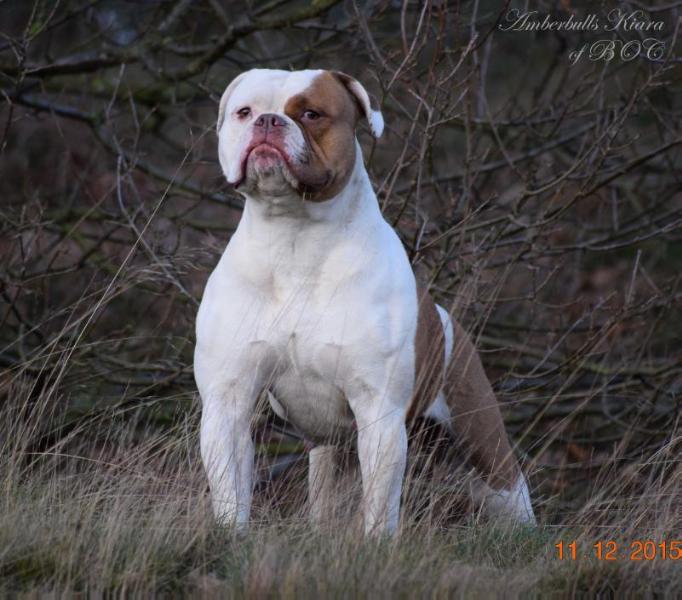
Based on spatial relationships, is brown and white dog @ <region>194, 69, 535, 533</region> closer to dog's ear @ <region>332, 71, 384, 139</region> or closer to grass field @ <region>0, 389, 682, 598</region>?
dog's ear @ <region>332, 71, 384, 139</region>

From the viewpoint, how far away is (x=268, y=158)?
4.24m

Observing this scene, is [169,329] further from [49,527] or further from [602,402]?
[49,527]

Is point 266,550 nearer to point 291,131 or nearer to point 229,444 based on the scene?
point 229,444

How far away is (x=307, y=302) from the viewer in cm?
443

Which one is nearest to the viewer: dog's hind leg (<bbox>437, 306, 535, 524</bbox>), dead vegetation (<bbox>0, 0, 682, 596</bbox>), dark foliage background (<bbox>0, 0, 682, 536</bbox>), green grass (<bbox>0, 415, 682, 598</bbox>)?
green grass (<bbox>0, 415, 682, 598</bbox>)

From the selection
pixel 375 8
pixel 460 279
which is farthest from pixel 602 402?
pixel 375 8

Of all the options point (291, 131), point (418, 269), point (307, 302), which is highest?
point (291, 131)

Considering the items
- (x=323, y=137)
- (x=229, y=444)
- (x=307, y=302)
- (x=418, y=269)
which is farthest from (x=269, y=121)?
(x=418, y=269)

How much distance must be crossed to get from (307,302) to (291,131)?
61 cm

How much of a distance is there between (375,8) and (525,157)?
1.21m

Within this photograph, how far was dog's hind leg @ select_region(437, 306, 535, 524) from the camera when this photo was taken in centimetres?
521

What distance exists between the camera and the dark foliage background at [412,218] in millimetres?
6086
